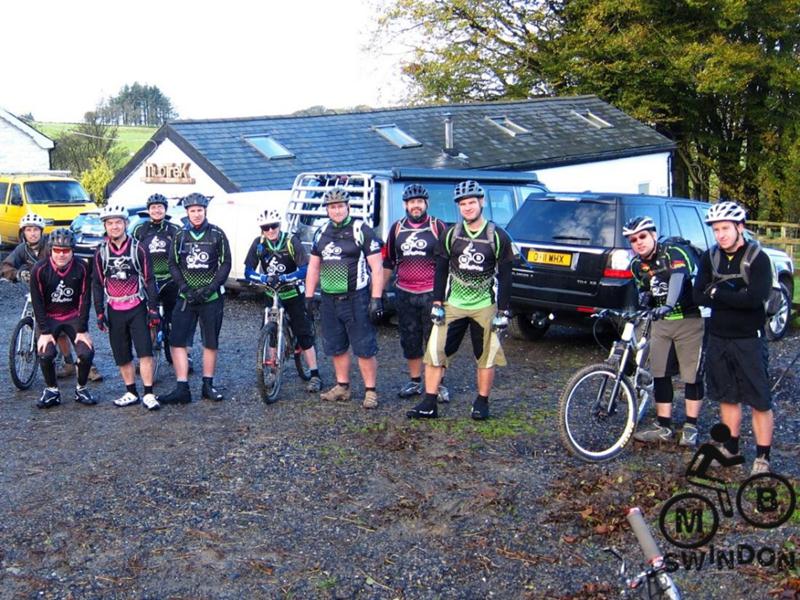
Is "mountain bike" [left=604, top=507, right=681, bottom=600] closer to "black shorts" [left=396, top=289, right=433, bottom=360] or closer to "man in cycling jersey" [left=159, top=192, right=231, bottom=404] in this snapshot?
"black shorts" [left=396, top=289, right=433, bottom=360]

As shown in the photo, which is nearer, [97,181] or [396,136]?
[396,136]

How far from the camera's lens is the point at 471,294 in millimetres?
7445

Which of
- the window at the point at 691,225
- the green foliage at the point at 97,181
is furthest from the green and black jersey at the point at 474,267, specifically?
the green foliage at the point at 97,181

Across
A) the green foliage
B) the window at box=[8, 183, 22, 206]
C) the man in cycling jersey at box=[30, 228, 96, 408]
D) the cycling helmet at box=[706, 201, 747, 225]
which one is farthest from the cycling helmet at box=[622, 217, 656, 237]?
the green foliage

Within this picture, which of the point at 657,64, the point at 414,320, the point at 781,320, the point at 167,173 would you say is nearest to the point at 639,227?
the point at 414,320

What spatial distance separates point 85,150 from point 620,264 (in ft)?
123

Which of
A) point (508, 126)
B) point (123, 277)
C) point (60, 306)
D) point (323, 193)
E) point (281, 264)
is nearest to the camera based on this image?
point (123, 277)

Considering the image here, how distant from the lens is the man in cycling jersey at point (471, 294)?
7312mm

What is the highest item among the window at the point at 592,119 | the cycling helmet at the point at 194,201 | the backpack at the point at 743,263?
the window at the point at 592,119

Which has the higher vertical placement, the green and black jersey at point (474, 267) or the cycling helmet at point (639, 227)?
the cycling helmet at point (639, 227)

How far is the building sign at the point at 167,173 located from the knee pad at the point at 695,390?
55.1 ft

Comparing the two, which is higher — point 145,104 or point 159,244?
point 145,104

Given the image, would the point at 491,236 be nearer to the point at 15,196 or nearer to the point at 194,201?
the point at 194,201

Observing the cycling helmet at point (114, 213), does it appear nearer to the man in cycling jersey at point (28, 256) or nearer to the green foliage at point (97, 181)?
the man in cycling jersey at point (28, 256)
